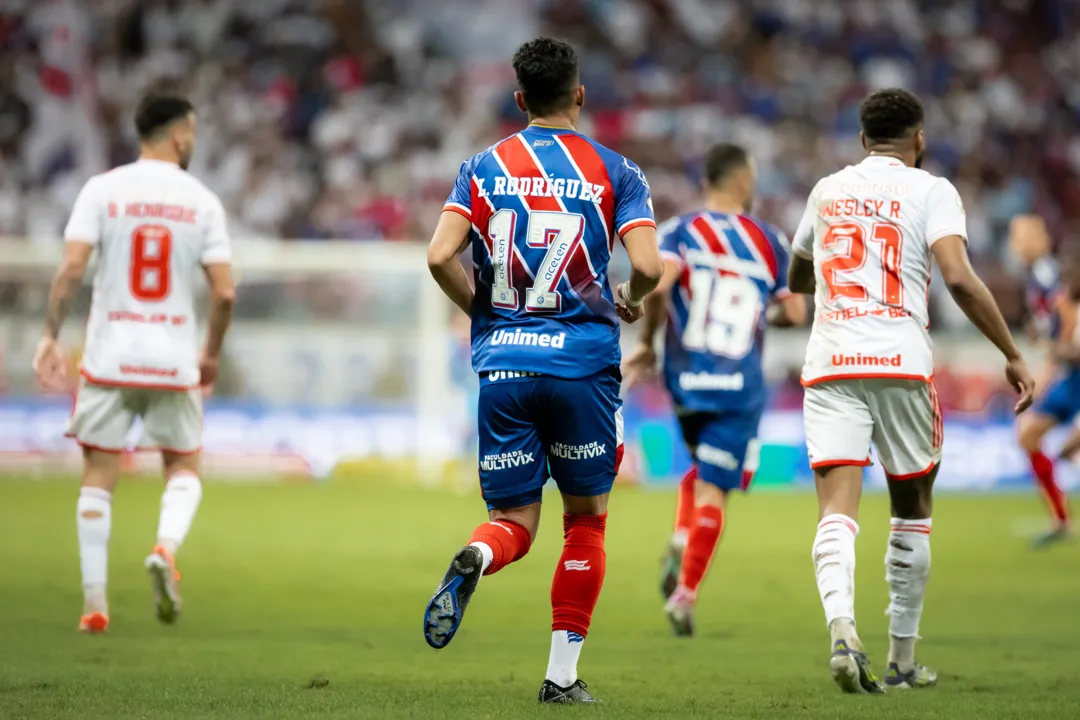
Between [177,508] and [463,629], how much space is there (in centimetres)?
156

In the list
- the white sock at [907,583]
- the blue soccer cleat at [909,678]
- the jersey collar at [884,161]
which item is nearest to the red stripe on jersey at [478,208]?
the jersey collar at [884,161]

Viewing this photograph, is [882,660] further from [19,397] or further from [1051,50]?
[1051,50]

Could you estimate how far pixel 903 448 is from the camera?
5586mm

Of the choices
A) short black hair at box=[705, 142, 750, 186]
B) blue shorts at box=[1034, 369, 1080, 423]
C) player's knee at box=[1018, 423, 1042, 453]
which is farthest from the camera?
blue shorts at box=[1034, 369, 1080, 423]

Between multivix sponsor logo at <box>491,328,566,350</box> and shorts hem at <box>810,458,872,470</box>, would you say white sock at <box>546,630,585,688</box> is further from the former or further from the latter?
shorts hem at <box>810,458,872,470</box>

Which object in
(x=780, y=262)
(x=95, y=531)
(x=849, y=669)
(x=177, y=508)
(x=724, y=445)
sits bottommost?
(x=849, y=669)

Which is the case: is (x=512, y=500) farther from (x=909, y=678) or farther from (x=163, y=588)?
(x=163, y=588)

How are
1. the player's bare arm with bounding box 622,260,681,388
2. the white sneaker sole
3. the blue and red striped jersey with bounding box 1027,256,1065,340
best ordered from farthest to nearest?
the blue and red striped jersey with bounding box 1027,256,1065,340
the player's bare arm with bounding box 622,260,681,388
the white sneaker sole

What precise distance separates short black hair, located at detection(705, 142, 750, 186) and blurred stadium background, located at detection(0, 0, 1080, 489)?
10.7 meters

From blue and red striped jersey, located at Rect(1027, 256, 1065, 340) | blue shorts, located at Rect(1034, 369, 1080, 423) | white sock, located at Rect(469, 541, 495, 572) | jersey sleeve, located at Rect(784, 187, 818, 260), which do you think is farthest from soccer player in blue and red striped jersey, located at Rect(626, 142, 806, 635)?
blue and red striped jersey, located at Rect(1027, 256, 1065, 340)

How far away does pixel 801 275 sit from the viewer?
609 cm

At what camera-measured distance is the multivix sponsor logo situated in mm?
5102

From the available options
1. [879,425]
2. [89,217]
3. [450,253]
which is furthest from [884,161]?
[89,217]

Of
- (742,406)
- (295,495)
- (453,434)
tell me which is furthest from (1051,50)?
(742,406)
